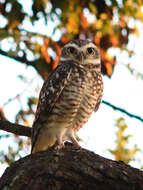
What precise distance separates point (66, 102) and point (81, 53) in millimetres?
761

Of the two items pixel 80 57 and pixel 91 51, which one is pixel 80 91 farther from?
pixel 91 51

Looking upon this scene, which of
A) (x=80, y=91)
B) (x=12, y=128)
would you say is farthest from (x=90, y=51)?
(x=12, y=128)

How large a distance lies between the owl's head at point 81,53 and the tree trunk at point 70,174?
1818mm

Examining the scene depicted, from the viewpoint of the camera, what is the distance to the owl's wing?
4.59 metres

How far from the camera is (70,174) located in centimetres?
316

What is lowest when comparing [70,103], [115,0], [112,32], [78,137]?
[78,137]

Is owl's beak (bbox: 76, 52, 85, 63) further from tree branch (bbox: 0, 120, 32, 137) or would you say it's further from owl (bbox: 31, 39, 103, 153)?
tree branch (bbox: 0, 120, 32, 137)

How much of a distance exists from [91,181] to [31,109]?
2375mm

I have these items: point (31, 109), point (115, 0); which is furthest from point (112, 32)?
point (31, 109)

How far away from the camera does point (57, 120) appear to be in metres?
4.64

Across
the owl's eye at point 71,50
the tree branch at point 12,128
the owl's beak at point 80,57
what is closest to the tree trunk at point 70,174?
the tree branch at point 12,128

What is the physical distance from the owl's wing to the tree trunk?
1.16 m

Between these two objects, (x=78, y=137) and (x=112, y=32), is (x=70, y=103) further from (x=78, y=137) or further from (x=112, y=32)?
(x=112, y=32)

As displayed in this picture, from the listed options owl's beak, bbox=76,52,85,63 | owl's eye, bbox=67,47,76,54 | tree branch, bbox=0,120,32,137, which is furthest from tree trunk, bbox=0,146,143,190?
owl's eye, bbox=67,47,76,54
